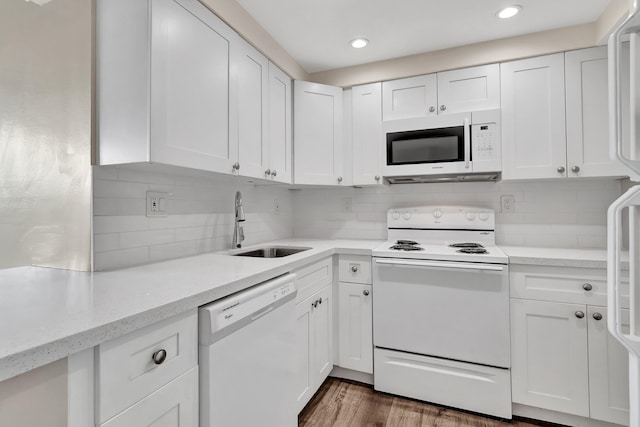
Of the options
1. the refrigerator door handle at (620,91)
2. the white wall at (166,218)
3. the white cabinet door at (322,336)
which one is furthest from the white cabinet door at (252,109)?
the refrigerator door handle at (620,91)

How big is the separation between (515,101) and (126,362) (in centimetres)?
249

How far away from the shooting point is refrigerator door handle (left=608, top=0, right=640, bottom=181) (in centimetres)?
87

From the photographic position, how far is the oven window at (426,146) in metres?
2.11

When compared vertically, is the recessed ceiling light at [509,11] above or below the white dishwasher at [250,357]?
above

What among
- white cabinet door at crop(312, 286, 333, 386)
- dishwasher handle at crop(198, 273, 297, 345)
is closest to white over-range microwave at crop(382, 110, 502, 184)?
white cabinet door at crop(312, 286, 333, 386)

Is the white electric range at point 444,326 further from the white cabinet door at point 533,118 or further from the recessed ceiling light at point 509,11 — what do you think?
the recessed ceiling light at point 509,11

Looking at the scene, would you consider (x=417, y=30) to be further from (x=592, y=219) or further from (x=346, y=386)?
(x=346, y=386)

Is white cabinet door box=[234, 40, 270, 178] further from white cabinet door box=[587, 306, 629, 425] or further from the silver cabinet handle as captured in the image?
white cabinet door box=[587, 306, 629, 425]

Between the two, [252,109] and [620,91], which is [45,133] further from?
[620,91]

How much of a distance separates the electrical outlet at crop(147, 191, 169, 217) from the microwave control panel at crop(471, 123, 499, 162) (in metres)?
1.97

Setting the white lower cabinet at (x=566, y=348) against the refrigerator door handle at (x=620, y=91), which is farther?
the white lower cabinet at (x=566, y=348)

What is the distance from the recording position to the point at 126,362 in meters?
0.75

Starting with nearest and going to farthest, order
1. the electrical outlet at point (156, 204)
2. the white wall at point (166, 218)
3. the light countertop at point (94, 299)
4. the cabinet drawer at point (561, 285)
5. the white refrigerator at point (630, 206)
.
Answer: the light countertop at point (94, 299) → the white refrigerator at point (630, 206) → the white wall at point (166, 218) → the electrical outlet at point (156, 204) → the cabinet drawer at point (561, 285)

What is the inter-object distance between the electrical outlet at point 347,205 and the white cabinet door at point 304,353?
1.09m
